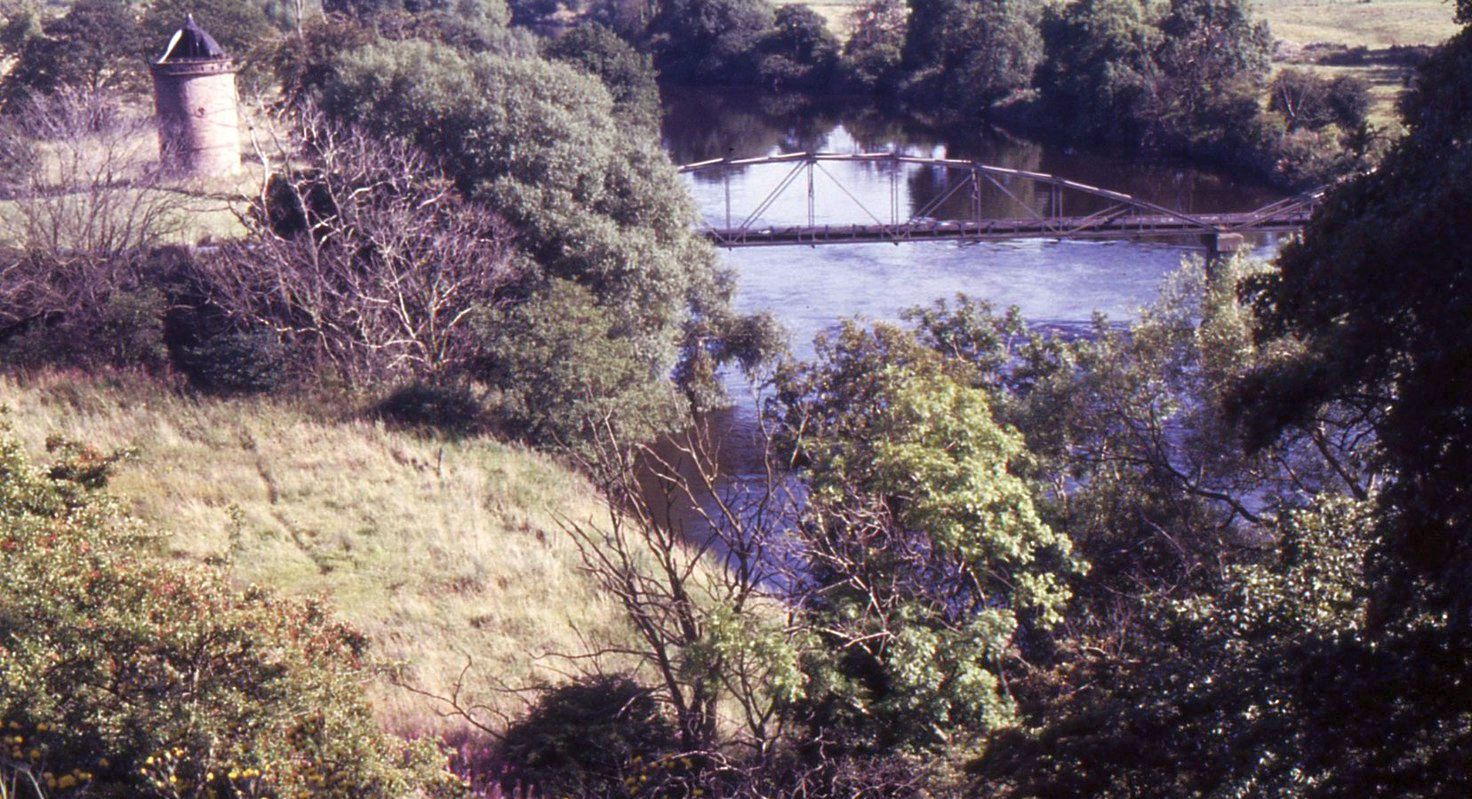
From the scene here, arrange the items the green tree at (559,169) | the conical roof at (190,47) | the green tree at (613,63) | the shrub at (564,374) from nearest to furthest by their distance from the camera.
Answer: the shrub at (564,374)
the green tree at (559,169)
the conical roof at (190,47)
the green tree at (613,63)

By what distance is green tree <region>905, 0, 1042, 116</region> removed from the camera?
2343 inches

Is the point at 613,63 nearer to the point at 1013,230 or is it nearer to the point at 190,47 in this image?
the point at 190,47

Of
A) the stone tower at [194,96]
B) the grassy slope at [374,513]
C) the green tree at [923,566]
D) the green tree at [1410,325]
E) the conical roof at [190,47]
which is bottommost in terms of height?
the grassy slope at [374,513]

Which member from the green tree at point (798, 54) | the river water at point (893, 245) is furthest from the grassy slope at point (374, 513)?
the green tree at point (798, 54)

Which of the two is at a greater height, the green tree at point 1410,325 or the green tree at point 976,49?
the green tree at point 976,49

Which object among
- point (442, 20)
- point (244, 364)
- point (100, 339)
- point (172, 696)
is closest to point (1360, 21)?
point (442, 20)

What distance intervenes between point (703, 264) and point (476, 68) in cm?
611

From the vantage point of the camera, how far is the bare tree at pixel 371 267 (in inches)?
991

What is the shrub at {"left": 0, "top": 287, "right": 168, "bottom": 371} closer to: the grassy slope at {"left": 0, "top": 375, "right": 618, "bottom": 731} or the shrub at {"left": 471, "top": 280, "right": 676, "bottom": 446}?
the grassy slope at {"left": 0, "top": 375, "right": 618, "bottom": 731}

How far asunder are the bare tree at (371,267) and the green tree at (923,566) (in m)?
13.0

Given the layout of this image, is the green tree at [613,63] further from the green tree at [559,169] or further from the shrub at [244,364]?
the shrub at [244,364]

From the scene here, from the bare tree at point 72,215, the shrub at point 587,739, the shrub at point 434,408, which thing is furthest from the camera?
the bare tree at point 72,215

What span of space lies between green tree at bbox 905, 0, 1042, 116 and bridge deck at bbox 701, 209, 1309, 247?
78.5 ft

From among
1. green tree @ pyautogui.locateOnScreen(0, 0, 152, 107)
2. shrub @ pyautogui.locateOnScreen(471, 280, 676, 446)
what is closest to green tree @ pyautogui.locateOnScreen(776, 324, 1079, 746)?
shrub @ pyautogui.locateOnScreen(471, 280, 676, 446)
